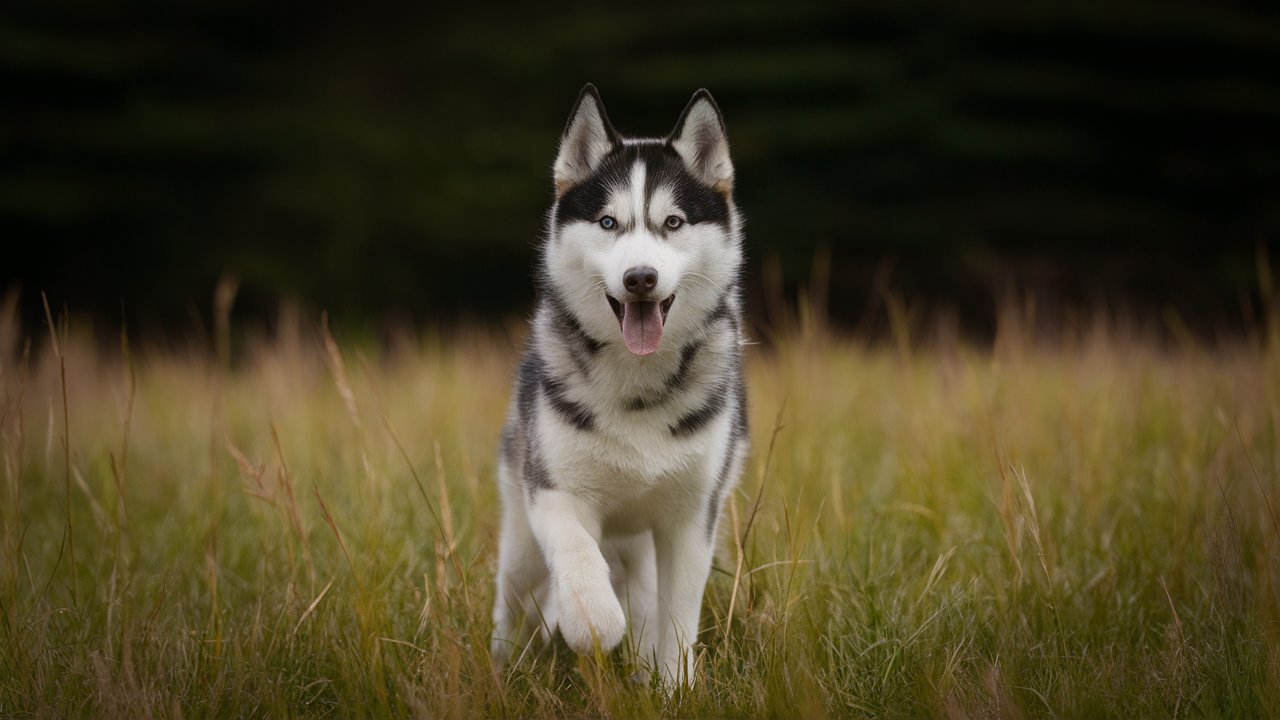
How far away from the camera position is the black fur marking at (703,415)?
2918 mm

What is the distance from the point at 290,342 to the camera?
20.6 feet

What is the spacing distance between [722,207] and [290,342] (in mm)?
3948

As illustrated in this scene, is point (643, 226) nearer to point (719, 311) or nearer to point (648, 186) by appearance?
point (648, 186)

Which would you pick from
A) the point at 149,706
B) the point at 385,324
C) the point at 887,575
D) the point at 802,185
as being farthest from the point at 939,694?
the point at 802,185

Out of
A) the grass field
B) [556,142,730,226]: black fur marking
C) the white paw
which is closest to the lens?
the white paw

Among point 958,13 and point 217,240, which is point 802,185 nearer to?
point 958,13

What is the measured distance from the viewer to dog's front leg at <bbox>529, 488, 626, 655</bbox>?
2.55 m

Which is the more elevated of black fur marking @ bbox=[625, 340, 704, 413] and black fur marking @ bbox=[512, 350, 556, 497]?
black fur marking @ bbox=[625, 340, 704, 413]

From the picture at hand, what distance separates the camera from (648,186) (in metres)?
3.02

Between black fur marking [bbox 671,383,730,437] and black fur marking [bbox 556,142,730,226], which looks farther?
black fur marking [bbox 556,142,730,226]

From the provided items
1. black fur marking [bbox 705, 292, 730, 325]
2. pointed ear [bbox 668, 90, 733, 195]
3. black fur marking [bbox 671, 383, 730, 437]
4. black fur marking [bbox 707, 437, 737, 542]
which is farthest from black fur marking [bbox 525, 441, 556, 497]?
pointed ear [bbox 668, 90, 733, 195]

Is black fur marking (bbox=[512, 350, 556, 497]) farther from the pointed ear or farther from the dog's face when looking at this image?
the pointed ear

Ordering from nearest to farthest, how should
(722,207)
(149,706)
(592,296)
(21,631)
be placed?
1. (149,706)
2. (21,631)
3. (592,296)
4. (722,207)

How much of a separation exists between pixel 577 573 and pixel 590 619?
135mm
